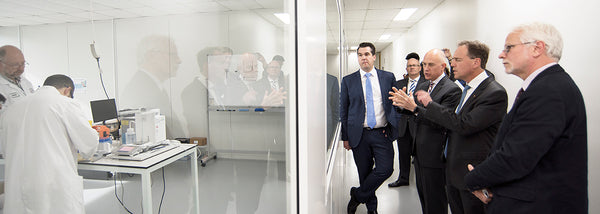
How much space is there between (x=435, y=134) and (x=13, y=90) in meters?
2.22

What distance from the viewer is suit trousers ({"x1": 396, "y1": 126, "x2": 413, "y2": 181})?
3307 millimetres

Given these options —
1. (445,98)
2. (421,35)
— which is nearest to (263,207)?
(445,98)

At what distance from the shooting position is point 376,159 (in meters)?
2.54

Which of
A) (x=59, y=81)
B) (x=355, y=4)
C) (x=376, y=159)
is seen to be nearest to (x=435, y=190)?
(x=376, y=159)

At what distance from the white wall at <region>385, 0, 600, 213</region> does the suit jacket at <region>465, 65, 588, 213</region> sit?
50.2 inches

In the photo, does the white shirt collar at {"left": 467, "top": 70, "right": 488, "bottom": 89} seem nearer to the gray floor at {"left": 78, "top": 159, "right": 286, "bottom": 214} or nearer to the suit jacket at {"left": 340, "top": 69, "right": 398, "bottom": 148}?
the suit jacket at {"left": 340, "top": 69, "right": 398, "bottom": 148}

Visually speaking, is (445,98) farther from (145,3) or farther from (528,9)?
(145,3)

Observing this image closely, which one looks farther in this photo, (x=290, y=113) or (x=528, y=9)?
(x=528, y=9)

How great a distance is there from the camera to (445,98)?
2062 millimetres

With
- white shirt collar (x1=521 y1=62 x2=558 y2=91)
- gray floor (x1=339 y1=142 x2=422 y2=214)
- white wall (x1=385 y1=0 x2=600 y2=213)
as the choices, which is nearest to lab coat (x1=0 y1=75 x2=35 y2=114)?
white shirt collar (x1=521 y1=62 x2=558 y2=91)

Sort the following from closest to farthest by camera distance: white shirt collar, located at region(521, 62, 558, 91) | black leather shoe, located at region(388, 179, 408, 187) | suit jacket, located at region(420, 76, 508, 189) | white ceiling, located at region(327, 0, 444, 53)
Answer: white shirt collar, located at region(521, 62, 558, 91), suit jacket, located at region(420, 76, 508, 189), black leather shoe, located at region(388, 179, 408, 187), white ceiling, located at region(327, 0, 444, 53)

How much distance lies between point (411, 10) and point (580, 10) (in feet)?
12.9

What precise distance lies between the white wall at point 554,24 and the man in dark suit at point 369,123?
1347 millimetres

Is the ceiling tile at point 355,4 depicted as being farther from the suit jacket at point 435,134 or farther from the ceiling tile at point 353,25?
the suit jacket at point 435,134
